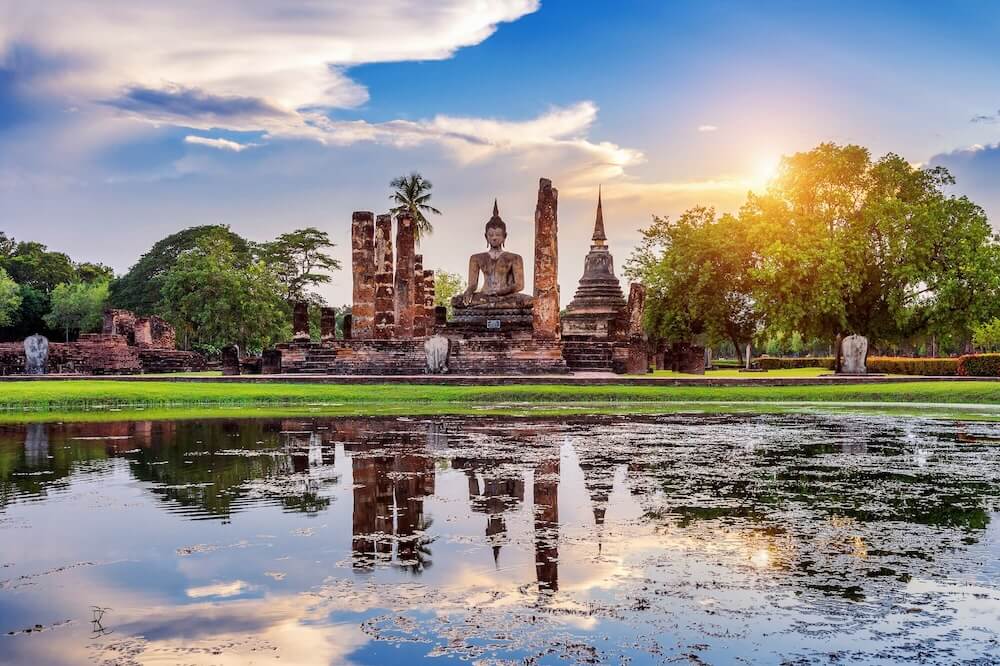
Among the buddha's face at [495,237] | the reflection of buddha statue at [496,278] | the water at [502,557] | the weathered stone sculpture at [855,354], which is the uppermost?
the buddha's face at [495,237]

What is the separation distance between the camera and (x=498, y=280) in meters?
38.8

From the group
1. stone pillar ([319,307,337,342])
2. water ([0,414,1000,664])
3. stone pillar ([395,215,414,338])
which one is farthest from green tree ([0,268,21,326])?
water ([0,414,1000,664])

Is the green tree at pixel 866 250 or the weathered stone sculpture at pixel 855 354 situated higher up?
the green tree at pixel 866 250

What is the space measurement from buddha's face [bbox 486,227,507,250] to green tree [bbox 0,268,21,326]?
142ft

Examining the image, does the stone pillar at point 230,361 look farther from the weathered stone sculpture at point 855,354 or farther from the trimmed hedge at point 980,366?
the trimmed hedge at point 980,366

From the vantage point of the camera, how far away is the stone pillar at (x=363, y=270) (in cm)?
3666

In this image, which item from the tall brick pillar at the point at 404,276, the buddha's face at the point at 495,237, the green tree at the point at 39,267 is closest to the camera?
the tall brick pillar at the point at 404,276

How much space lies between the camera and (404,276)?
39094 mm

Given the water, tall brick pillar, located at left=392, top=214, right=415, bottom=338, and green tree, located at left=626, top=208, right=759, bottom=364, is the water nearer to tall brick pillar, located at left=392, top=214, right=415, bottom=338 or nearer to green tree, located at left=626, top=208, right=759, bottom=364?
tall brick pillar, located at left=392, top=214, right=415, bottom=338

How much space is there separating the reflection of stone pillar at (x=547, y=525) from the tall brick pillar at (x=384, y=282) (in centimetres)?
2569

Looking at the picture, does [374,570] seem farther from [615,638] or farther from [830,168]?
[830,168]

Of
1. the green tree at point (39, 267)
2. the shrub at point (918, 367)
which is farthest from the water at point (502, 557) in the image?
the green tree at point (39, 267)

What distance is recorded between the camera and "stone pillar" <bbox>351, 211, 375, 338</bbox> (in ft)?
120

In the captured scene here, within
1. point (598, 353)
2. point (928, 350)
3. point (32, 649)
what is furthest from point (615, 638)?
point (928, 350)
